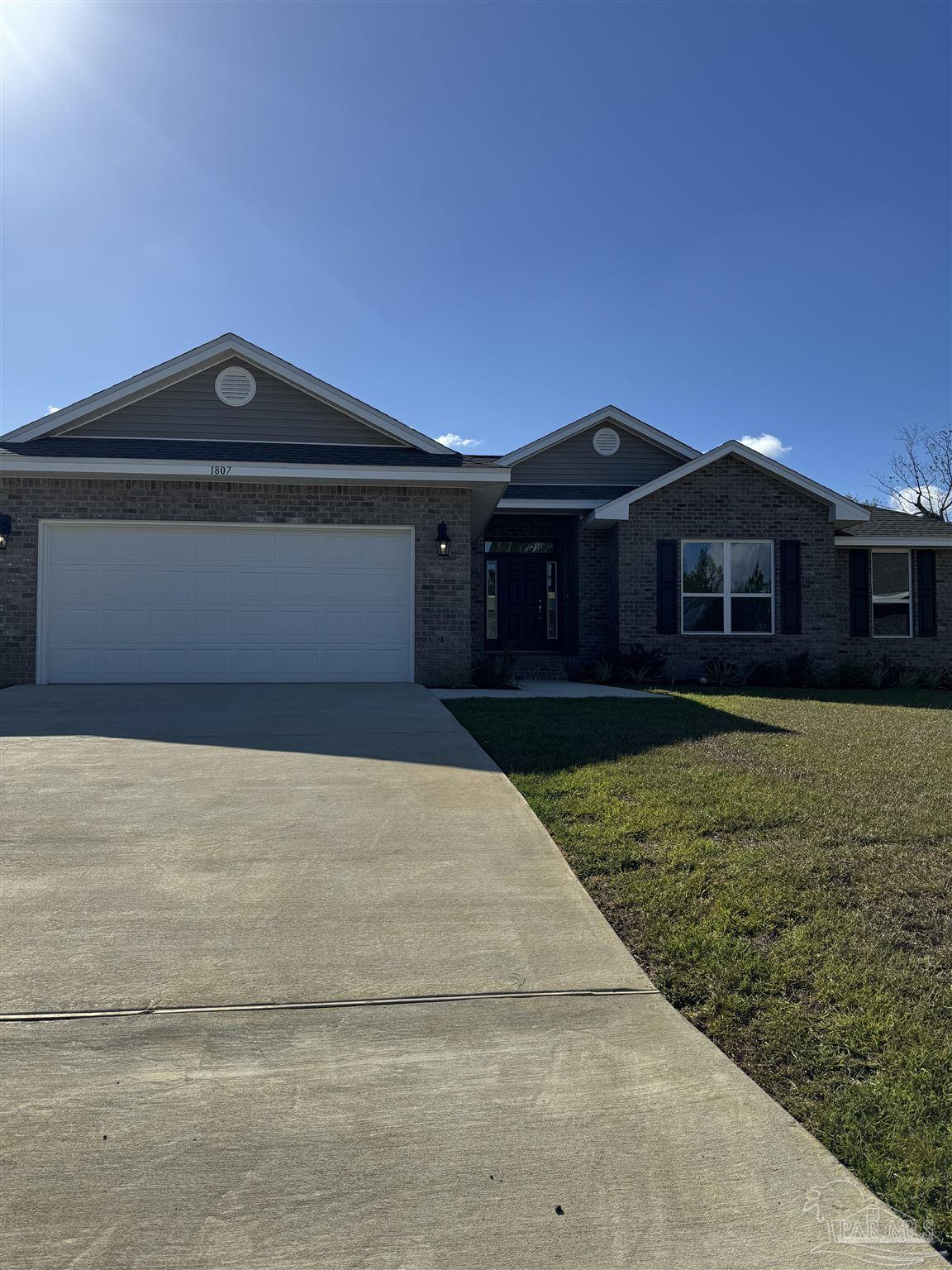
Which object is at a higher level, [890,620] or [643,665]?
[890,620]

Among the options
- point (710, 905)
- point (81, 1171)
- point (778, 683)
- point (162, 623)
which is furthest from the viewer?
point (778, 683)

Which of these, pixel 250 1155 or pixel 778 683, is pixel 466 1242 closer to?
pixel 250 1155

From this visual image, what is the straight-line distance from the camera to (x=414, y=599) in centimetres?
1276

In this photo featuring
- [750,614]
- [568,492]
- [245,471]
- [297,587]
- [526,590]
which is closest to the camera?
[245,471]

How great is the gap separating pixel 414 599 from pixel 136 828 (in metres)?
8.32

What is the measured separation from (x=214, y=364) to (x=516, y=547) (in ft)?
24.4

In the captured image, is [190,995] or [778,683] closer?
[190,995]

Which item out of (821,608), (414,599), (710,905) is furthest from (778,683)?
(710,905)

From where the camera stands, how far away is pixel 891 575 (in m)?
17.3

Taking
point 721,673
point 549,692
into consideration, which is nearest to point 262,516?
point 549,692

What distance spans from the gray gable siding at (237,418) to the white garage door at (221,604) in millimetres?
1943

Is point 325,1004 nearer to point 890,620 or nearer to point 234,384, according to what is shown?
point 234,384

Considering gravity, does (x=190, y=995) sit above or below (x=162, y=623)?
below

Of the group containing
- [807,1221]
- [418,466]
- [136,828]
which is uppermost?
[418,466]
